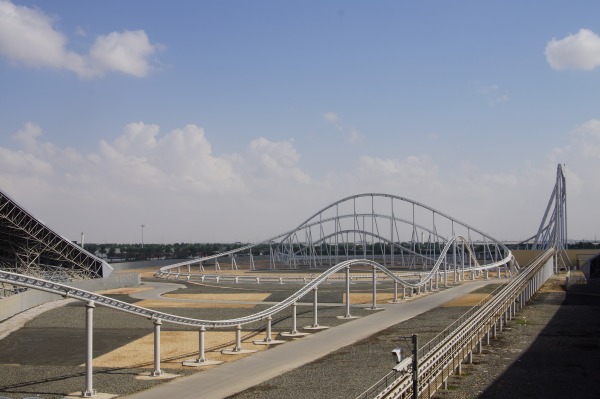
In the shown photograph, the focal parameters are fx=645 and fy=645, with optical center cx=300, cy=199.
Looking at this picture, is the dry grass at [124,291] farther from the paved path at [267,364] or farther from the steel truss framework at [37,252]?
the paved path at [267,364]

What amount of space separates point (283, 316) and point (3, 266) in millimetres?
33764

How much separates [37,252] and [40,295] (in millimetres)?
15753

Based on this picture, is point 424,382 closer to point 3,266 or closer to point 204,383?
point 204,383

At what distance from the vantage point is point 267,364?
2361 centimetres

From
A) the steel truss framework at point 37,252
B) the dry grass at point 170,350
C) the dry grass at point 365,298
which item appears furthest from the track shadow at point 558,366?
the steel truss framework at point 37,252

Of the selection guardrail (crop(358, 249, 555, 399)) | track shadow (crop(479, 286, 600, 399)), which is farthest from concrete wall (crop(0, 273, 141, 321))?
track shadow (crop(479, 286, 600, 399))

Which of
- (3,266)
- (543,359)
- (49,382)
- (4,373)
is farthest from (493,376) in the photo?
(3,266)

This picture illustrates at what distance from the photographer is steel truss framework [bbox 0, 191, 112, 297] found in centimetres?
5409

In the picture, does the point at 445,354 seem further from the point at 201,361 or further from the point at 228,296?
the point at 228,296

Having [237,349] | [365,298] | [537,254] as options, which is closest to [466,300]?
[365,298]

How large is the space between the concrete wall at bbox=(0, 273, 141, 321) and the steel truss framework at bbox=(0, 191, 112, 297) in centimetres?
284

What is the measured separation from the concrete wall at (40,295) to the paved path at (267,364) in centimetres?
1986

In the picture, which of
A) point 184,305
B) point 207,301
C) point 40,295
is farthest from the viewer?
point 207,301

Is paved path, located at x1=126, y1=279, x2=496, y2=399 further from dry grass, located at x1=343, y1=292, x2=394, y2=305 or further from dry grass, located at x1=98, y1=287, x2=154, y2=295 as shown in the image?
dry grass, located at x1=98, y1=287, x2=154, y2=295
